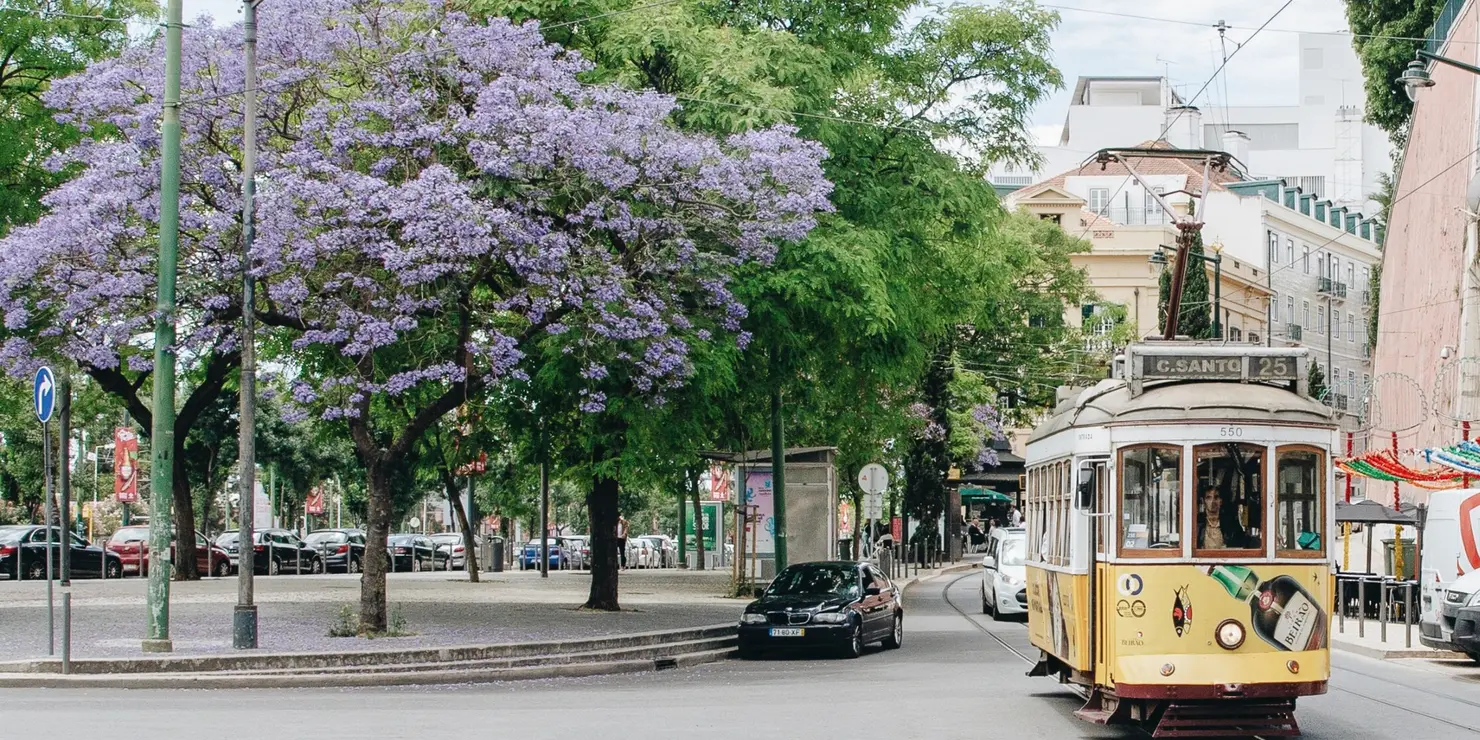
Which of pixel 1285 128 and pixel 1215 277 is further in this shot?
pixel 1285 128

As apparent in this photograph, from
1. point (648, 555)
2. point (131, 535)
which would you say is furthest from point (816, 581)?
point (648, 555)

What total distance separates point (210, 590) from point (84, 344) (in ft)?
42.4

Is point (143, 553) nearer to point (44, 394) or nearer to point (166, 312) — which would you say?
point (166, 312)

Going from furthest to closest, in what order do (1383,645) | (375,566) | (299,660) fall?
(1383,645) < (375,566) < (299,660)

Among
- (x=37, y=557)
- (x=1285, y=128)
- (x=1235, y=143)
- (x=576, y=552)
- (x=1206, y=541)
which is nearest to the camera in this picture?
(x=1206, y=541)

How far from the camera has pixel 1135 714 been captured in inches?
532

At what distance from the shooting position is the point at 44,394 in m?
18.4

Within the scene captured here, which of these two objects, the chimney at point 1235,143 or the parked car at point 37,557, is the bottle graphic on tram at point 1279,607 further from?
the chimney at point 1235,143

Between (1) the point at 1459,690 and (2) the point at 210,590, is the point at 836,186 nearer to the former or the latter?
(1) the point at 1459,690

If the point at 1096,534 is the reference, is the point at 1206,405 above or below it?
above

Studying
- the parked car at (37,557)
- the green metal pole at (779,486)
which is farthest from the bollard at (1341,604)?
the parked car at (37,557)

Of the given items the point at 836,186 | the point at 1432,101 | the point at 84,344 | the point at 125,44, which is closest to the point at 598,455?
the point at 836,186

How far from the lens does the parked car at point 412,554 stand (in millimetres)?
54469

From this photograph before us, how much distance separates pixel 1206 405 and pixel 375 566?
499 inches
